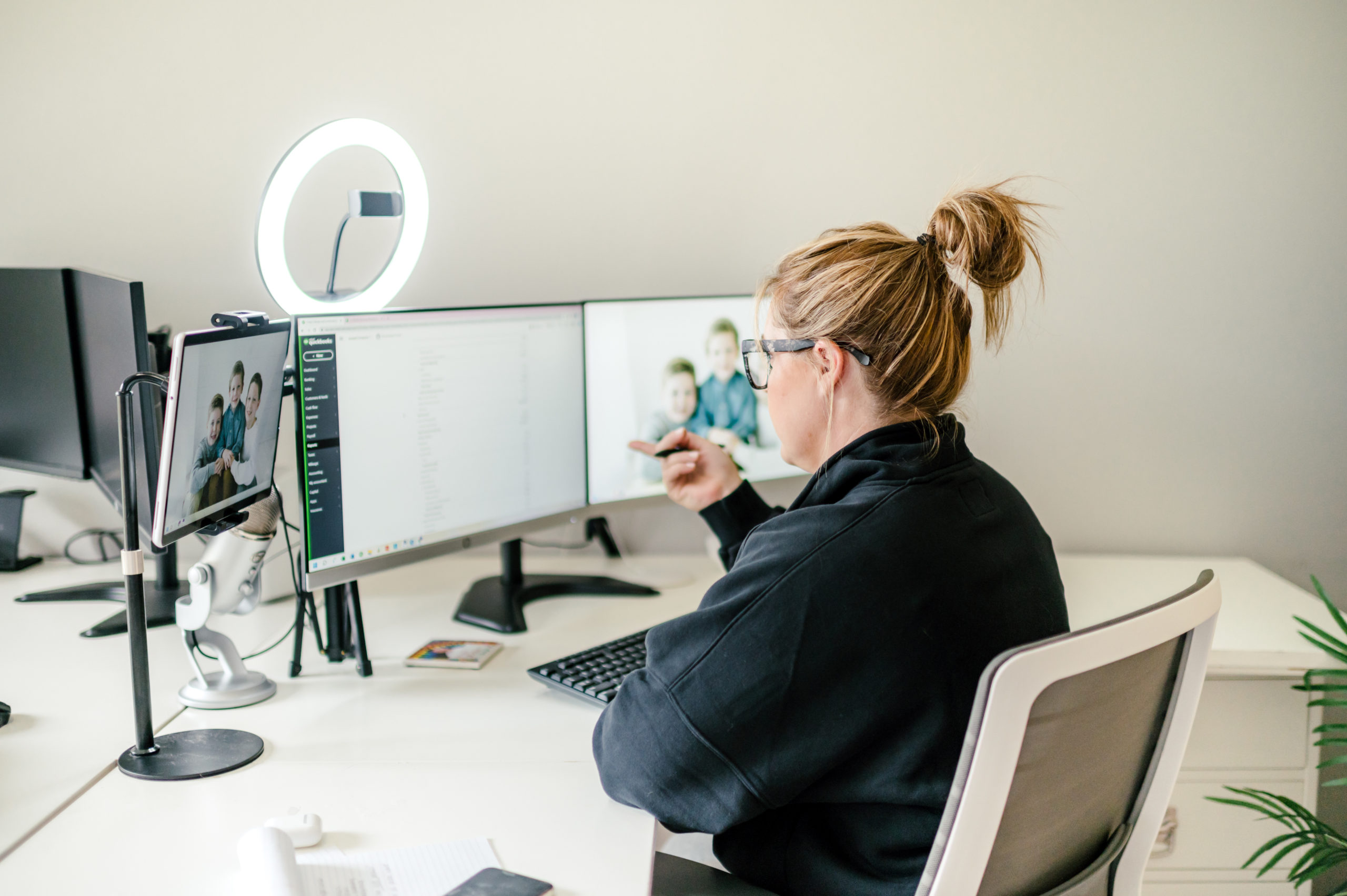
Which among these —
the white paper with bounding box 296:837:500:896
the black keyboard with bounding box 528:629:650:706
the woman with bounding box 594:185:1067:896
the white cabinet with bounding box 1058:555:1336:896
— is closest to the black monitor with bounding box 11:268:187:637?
the black keyboard with bounding box 528:629:650:706

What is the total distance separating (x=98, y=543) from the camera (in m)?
1.89

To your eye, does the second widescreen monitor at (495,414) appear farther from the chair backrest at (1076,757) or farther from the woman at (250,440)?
the chair backrest at (1076,757)

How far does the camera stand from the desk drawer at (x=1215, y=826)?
1508mm

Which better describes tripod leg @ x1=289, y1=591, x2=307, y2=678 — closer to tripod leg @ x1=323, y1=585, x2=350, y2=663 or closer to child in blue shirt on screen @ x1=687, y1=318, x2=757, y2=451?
tripod leg @ x1=323, y1=585, x2=350, y2=663

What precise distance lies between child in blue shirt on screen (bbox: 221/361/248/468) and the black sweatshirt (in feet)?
1.75

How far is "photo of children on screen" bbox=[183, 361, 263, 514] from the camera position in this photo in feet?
3.43

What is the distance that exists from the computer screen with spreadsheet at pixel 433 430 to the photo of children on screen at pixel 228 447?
0.39ft

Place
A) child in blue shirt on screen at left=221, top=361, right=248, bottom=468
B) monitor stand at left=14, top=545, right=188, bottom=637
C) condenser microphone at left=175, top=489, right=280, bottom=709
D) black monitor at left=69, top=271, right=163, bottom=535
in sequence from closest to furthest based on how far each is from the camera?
child in blue shirt on screen at left=221, top=361, right=248, bottom=468 < condenser microphone at left=175, top=489, right=280, bottom=709 < black monitor at left=69, top=271, right=163, bottom=535 < monitor stand at left=14, top=545, right=188, bottom=637

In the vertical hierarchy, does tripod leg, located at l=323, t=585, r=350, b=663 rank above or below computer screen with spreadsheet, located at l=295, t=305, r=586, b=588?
below

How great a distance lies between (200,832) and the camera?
3.00 feet

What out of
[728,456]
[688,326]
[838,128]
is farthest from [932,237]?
[838,128]

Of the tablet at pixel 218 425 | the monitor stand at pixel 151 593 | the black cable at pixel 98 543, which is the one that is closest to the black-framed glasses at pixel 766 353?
the tablet at pixel 218 425

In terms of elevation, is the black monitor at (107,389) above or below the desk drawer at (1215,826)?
above

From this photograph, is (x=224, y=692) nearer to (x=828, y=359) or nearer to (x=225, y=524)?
(x=225, y=524)
